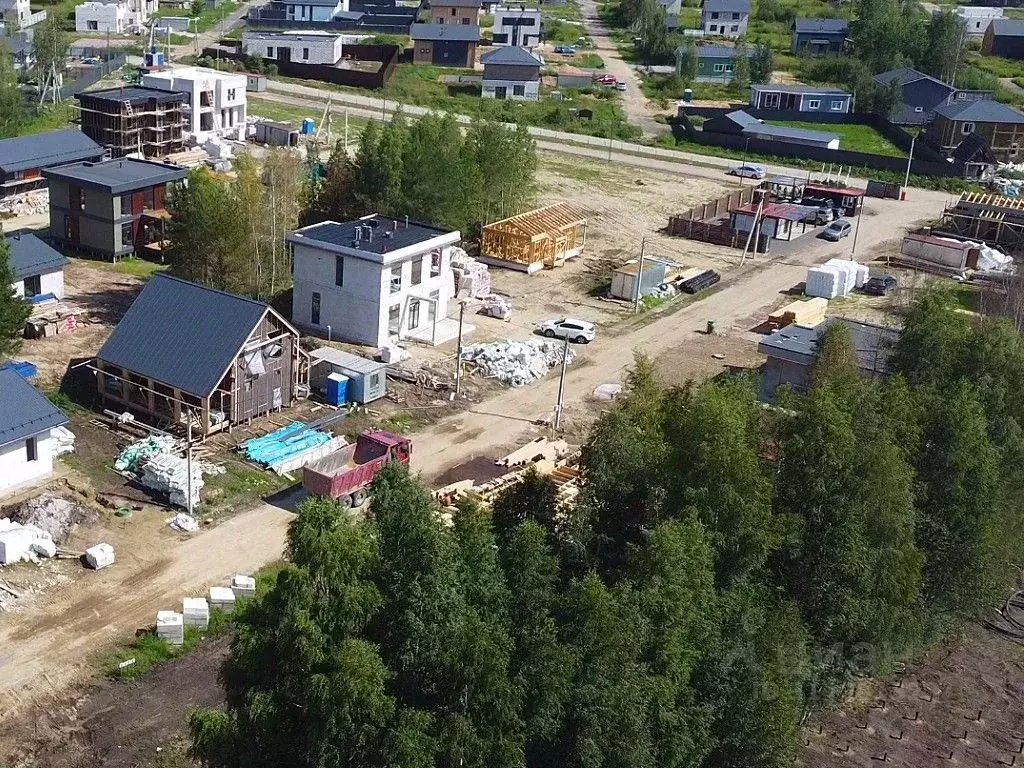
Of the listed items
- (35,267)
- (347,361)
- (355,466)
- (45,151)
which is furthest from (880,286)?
(45,151)

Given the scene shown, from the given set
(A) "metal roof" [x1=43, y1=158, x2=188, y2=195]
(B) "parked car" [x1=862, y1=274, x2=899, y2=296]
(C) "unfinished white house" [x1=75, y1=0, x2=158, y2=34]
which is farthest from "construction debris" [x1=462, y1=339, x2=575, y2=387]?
(C) "unfinished white house" [x1=75, y1=0, x2=158, y2=34]

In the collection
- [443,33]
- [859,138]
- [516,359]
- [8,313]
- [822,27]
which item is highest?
[822,27]

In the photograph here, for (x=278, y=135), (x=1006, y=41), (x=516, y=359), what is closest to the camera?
(x=516, y=359)

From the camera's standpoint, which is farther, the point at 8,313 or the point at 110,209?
the point at 110,209

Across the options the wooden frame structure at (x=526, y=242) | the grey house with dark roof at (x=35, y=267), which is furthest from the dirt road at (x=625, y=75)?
the grey house with dark roof at (x=35, y=267)

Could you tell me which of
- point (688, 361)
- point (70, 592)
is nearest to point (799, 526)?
point (70, 592)

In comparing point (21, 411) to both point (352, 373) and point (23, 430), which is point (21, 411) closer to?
point (23, 430)

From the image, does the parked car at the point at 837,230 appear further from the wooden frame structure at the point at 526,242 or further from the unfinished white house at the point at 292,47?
the unfinished white house at the point at 292,47

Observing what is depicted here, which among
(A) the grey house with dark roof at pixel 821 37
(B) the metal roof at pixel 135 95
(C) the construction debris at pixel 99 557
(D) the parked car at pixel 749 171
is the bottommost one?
(C) the construction debris at pixel 99 557
